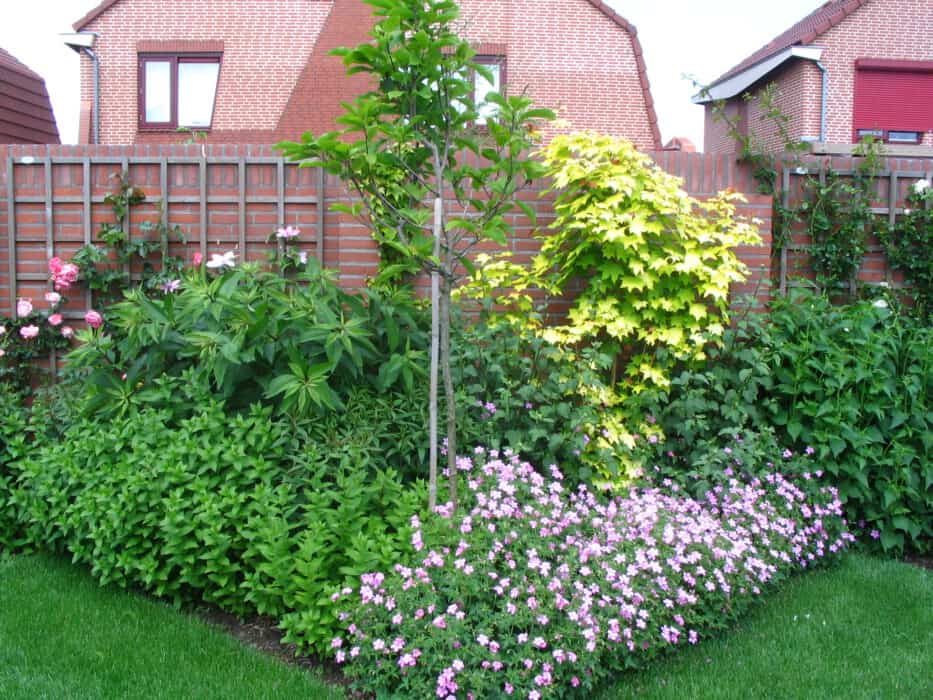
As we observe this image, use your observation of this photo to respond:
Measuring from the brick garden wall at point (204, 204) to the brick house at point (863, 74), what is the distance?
1419 centimetres

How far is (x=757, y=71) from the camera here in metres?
19.2

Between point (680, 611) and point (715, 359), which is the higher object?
point (715, 359)

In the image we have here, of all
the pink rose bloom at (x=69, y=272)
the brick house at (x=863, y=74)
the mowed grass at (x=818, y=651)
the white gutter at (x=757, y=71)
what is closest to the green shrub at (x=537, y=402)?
the mowed grass at (x=818, y=651)

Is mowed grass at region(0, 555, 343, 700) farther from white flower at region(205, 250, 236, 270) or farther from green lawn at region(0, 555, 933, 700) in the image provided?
white flower at region(205, 250, 236, 270)

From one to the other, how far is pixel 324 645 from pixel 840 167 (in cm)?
436

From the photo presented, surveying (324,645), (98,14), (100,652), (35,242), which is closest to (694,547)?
(324,645)

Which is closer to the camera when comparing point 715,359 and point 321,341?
point 321,341

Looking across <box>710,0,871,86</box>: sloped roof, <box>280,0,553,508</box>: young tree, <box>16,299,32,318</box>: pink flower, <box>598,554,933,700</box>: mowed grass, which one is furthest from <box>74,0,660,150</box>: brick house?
<box>598,554,933,700</box>: mowed grass

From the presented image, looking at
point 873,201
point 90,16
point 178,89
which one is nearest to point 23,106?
point 178,89

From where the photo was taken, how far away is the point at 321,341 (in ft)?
13.1

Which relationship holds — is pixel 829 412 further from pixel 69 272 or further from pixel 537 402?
pixel 69 272

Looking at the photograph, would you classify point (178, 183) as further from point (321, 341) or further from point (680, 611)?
point (680, 611)

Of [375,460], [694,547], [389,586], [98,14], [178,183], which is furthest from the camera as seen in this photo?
[98,14]

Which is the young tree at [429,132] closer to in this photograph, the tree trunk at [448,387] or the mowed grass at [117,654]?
the tree trunk at [448,387]
